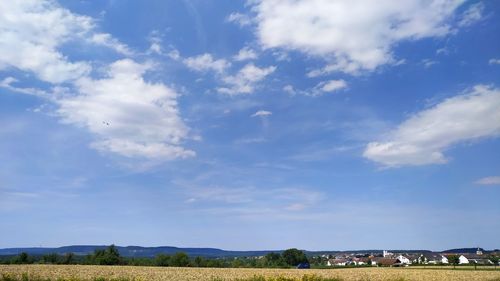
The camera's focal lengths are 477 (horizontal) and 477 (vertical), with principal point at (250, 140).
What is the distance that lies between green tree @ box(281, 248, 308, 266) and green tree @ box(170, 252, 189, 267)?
3572 centimetres

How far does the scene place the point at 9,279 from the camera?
111 feet

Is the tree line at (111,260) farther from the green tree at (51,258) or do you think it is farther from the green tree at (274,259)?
the green tree at (274,259)

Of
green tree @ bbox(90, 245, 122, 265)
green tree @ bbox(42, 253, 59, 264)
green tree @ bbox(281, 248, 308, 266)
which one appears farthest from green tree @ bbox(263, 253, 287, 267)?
green tree @ bbox(42, 253, 59, 264)

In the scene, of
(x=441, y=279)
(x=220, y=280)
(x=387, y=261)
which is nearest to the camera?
(x=220, y=280)

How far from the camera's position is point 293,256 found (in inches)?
5025

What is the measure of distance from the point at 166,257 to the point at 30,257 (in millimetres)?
28227

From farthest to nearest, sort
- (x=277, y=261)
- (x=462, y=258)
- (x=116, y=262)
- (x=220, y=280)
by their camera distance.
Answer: (x=462, y=258) → (x=277, y=261) → (x=116, y=262) → (x=220, y=280)

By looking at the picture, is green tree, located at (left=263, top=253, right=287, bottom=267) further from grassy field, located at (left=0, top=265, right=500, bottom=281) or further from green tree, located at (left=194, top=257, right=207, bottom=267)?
grassy field, located at (left=0, top=265, right=500, bottom=281)

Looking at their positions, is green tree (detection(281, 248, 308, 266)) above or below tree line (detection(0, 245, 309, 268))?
above

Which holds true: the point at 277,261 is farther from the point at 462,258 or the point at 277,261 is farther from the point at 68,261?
the point at 462,258

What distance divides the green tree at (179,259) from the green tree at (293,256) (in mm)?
35718

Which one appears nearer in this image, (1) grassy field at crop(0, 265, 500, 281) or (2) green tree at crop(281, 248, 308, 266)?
(1) grassy field at crop(0, 265, 500, 281)

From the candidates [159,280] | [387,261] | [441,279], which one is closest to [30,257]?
[159,280]

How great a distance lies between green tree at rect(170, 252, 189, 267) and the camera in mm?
97256
